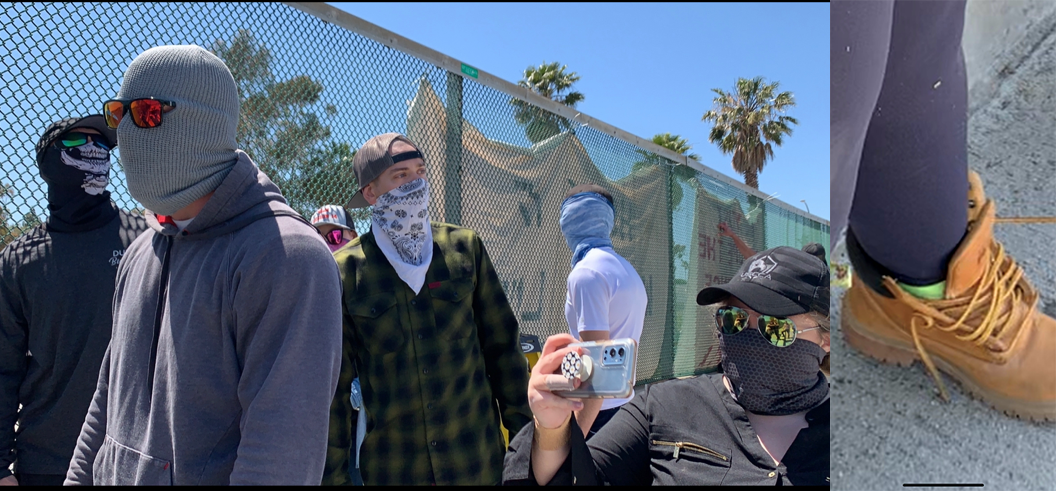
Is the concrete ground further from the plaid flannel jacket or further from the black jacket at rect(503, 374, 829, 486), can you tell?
the plaid flannel jacket

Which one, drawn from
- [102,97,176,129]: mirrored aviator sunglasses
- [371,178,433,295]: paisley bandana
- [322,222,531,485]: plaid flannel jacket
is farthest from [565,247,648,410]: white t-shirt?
[102,97,176,129]: mirrored aviator sunglasses

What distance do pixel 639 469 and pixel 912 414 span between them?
0.70m

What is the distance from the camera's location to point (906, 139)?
68cm

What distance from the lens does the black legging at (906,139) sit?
660 mm

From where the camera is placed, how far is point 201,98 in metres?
1.19

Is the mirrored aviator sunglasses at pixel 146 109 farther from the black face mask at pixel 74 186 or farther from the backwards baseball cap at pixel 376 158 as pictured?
the black face mask at pixel 74 186

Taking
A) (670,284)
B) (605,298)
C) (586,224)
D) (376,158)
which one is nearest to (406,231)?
(376,158)

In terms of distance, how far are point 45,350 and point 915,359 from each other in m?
2.11

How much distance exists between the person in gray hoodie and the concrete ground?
81 centimetres

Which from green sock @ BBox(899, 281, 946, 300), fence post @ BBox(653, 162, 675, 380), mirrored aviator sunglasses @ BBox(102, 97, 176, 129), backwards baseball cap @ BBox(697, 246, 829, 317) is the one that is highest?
mirrored aviator sunglasses @ BBox(102, 97, 176, 129)

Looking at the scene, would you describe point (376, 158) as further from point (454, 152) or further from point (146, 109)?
point (454, 152)

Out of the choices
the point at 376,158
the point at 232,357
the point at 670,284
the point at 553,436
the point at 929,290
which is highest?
the point at 376,158

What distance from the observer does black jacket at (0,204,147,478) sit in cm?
176

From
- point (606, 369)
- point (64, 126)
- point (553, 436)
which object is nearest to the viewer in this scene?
point (606, 369)
